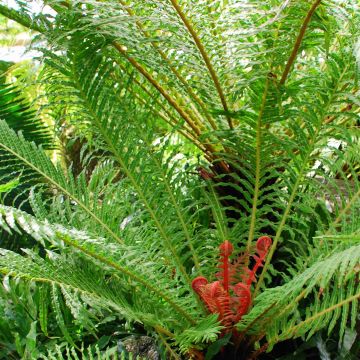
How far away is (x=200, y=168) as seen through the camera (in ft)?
5.68

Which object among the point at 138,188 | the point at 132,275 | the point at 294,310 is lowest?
the point at 294,310

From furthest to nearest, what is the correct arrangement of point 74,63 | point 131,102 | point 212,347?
1. point 131,102
2. point 74,63
3. point 212,347

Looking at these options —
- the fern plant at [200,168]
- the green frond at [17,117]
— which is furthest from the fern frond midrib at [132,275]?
the green frond at [17,117]

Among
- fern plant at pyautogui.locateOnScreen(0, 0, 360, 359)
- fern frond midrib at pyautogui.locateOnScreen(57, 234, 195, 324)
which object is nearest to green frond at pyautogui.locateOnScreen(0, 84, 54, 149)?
fern plant at pyautogui.locateOnScreen(0, 0, 360, 359)

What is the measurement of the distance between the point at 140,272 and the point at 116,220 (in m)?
0.35

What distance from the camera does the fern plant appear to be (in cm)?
127

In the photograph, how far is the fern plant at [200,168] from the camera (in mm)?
1268

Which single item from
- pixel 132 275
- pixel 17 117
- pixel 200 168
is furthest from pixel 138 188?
pixel 17 117

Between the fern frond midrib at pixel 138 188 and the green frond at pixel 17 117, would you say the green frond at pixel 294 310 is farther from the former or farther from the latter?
the green frond at pixel 17 117

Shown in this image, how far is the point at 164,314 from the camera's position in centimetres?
138

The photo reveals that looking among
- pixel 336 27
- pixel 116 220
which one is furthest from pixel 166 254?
pixel 336 27

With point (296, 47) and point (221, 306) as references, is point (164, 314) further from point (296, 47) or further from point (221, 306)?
point (296, 47)

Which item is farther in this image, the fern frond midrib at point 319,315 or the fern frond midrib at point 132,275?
the fern frond midrib at point 319,315

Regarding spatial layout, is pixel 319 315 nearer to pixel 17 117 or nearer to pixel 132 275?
pixel 132 275
